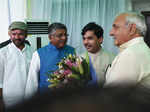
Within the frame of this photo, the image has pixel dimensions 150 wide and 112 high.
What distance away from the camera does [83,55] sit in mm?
2646

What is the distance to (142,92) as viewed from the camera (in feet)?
1.63

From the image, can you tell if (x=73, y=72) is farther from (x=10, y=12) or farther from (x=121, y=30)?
(x=10, y=12)

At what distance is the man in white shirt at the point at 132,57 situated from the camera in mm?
1515

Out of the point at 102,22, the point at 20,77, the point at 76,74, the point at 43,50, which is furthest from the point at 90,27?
the point at 102,22

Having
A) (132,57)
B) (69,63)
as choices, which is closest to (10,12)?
(69,63)

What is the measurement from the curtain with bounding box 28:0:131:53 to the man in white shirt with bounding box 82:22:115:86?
180cm

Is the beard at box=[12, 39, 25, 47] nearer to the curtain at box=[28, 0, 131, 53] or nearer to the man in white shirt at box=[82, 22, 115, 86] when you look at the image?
the man in white shirt at box=[82, 22, 115, 86]

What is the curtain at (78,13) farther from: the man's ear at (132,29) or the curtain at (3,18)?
the man's ear at (132,29)

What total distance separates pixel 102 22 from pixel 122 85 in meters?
4.12

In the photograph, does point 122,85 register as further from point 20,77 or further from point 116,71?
point 20,77

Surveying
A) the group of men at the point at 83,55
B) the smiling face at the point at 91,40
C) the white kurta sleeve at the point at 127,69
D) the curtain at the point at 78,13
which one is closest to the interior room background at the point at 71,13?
the curtain at the point at 78,13

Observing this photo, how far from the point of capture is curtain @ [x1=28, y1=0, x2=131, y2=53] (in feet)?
14.9

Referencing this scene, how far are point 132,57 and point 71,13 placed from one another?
327 centimetres

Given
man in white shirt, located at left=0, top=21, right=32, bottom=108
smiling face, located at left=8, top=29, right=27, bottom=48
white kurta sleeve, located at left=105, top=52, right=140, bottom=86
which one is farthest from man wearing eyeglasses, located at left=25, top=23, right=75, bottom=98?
white kurta sleeve, located at left=105, top=52, right=140, bottom=86
